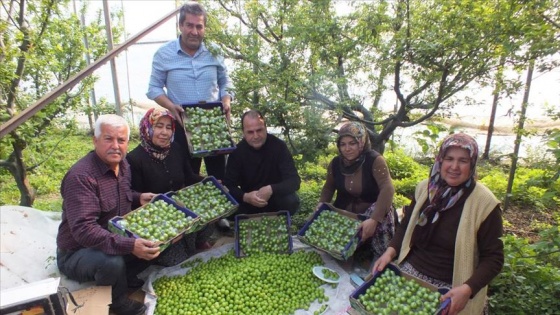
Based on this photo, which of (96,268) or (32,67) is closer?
(96,268)

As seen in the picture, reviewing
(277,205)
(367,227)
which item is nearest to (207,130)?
(277,205)

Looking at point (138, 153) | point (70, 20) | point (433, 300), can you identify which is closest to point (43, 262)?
point (138, 153)

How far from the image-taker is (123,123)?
311cm

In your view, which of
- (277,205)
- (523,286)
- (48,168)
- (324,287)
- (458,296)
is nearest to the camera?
(458,296)

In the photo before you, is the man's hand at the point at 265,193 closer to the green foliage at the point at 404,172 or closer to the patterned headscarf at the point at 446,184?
the patterned headscarf at the point at 446,184

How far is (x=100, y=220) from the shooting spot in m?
3.22

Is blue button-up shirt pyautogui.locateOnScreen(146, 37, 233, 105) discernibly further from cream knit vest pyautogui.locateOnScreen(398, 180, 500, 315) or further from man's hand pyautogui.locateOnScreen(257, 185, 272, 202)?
cream knit vest pyautogui.locateOnScreen(398, 180, 500, 315)

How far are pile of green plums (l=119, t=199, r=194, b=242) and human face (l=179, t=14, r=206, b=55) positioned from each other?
187 centimetres

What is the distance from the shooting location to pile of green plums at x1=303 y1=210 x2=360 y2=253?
11.8 feet

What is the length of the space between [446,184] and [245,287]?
1.98 metres

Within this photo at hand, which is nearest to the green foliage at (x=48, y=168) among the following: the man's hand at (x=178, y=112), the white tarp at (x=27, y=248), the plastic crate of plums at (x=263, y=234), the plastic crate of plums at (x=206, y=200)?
the white tarp at (x=27, y=248)

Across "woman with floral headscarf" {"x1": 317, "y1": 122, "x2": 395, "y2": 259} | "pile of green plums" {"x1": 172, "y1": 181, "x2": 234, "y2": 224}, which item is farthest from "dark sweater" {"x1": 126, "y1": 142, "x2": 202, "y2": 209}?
"woman with floral headscarf" {"x1": 317, "y1": 122, "x2": 395, "y2": 259}

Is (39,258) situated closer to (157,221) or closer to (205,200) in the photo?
(157,221)

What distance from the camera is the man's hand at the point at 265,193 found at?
160 inches
